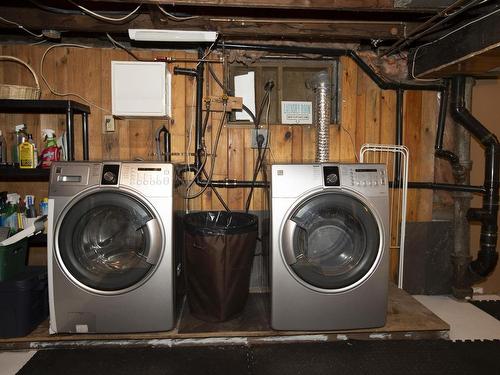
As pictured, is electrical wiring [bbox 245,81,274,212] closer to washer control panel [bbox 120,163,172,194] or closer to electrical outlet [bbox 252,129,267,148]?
electrical outlet [bbox 252,129,267,148]

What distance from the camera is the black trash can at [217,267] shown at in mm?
1957

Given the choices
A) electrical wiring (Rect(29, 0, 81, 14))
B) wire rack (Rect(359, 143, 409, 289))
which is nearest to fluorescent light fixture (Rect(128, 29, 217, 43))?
electrical wiring (Rect(29, 0, 81, 14))

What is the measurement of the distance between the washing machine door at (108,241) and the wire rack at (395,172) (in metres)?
1.75

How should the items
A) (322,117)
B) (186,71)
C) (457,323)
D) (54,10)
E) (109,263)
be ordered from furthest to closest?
(186,71) < (322,117) < (457,323) < (54,10) < (109,263)

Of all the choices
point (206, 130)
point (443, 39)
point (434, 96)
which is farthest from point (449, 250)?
point (206, 130)

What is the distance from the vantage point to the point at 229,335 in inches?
77.0

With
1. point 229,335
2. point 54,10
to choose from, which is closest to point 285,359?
point 229,335

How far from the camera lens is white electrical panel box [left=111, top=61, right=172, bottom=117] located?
2.34m

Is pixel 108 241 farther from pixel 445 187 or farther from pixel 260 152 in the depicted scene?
pixel 445 187

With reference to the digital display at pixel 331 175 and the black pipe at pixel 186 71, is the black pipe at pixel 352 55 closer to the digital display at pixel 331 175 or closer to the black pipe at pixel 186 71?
the black pipe at pixel 186 71

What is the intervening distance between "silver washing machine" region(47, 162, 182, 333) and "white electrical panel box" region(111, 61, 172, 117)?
23.9 inches

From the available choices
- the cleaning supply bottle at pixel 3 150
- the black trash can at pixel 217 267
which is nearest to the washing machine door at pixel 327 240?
the black trash can at pixel 217 267

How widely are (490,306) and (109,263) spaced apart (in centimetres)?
277

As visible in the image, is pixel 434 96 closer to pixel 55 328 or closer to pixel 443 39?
pixel 443 39
